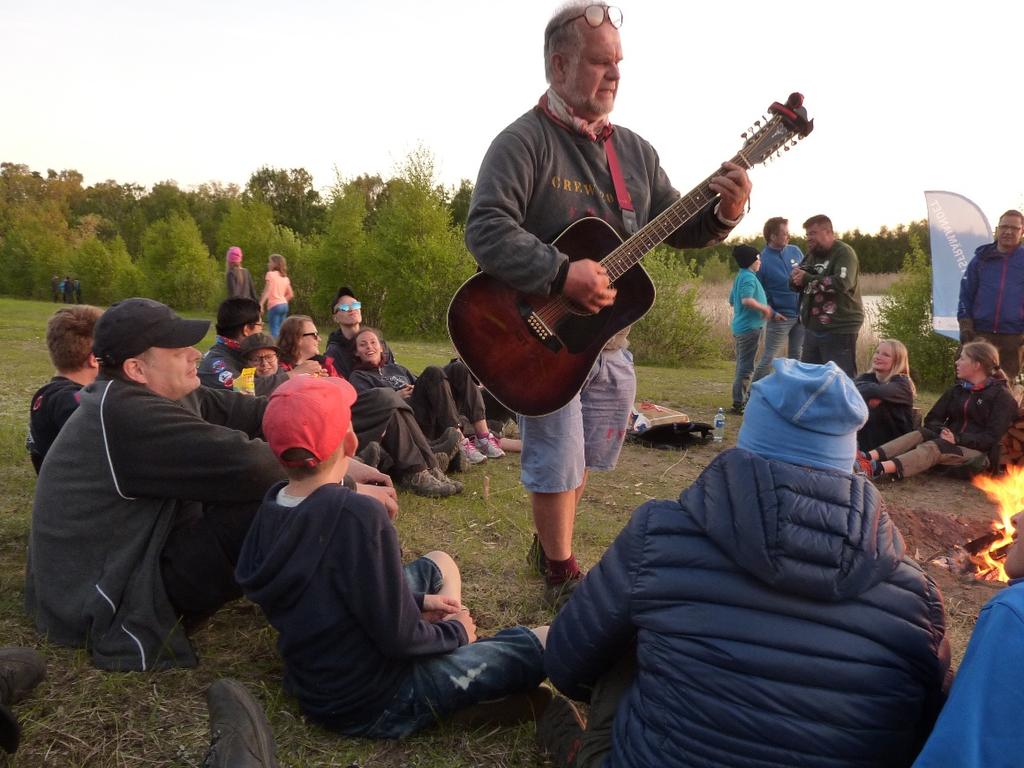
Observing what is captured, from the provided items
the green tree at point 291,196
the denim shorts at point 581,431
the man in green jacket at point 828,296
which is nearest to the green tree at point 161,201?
the green tree at point 291,196

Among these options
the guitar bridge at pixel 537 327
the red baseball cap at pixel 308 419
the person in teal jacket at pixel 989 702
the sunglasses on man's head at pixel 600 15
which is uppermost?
the sunglasses on man's head at pixel 600 15

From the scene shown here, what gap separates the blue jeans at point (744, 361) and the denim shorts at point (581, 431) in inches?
248

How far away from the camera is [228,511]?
2744mm

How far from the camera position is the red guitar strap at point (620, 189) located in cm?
311

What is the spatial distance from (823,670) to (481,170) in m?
2.10

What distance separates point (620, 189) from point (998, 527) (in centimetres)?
387

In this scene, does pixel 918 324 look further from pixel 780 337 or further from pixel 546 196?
pixel 546 196

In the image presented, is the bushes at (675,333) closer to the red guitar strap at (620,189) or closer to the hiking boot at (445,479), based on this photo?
the hiking boot at (445,479)

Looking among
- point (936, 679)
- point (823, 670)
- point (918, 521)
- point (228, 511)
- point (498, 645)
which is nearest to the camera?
point (823, 670)

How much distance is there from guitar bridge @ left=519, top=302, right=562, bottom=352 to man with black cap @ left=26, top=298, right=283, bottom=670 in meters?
1.10

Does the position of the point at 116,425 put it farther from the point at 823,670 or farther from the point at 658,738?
the point at 823,670

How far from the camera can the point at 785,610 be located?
152 centimetres

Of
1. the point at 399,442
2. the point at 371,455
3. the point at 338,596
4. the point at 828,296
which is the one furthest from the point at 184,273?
the point at 338,596

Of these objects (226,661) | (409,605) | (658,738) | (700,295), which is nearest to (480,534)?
(226,661)
